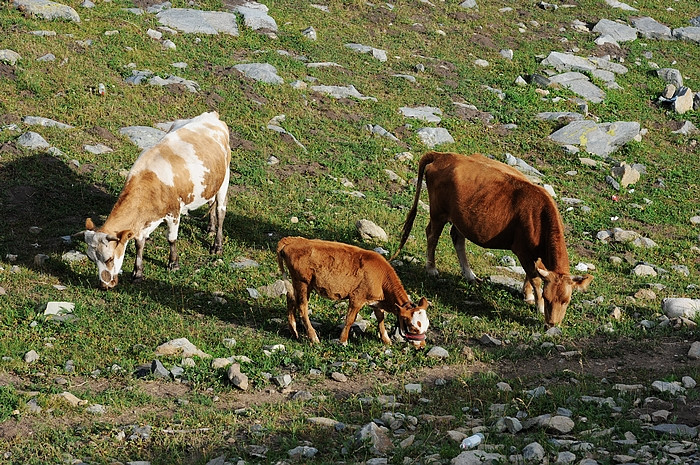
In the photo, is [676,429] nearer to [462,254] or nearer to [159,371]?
[159,371]

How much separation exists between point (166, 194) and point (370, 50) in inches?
533

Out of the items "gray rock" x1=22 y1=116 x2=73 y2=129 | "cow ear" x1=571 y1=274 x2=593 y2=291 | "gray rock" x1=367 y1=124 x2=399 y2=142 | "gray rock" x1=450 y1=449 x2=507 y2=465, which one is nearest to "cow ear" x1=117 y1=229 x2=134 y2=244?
"gray rock" x1=22 y1=116 x2=73 y2=129

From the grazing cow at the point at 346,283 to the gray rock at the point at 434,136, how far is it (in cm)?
972

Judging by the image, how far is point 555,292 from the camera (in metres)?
12.3

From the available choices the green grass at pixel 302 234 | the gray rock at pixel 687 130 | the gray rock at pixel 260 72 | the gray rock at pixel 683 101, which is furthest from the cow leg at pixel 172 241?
the gray rock at pixel 683 101

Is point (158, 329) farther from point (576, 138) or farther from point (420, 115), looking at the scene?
point (576, 138)

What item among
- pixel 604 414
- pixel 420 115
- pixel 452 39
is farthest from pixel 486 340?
pixel 452 39

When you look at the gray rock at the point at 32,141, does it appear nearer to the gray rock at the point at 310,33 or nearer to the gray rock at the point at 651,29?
the gray rock at the point at 310,33

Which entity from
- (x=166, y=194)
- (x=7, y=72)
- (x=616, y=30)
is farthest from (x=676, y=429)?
(x=616, y=30)

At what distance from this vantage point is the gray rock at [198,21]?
76.2 ft

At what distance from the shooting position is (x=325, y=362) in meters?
10.5

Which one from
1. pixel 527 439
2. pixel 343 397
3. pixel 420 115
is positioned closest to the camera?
pixel 527 439

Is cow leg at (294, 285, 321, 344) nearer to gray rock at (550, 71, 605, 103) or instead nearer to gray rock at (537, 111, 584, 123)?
gray rock at (537, 111, 584, 123)

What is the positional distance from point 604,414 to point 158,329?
599 centimetres
